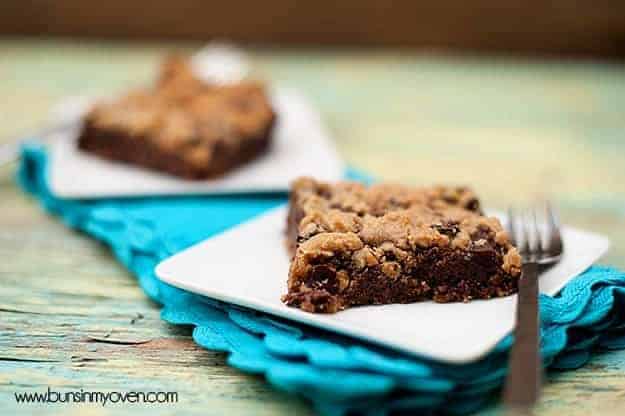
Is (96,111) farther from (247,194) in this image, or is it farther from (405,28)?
(405,28)

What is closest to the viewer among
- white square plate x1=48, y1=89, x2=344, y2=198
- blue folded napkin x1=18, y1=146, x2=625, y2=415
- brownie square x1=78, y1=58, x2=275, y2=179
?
blue folded napkin x1=18, y1=146, x2=625, y2=415

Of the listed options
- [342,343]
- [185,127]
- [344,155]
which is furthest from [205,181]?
[342,343]

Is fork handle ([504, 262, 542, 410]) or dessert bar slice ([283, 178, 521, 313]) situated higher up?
dessert bar slice ([283, 178, 521, 313])

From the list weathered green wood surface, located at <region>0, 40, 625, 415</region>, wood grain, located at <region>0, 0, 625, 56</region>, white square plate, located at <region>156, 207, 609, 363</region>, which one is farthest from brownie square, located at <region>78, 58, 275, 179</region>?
wood grain, located at <region>0, 0, 625, 56</region>

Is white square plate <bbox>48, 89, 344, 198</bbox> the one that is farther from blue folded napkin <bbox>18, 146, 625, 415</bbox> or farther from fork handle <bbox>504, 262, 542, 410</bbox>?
fork handle <bbox>504, 262, 542, 410</bbox>

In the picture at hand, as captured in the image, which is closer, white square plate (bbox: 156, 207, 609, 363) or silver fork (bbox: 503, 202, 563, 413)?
silver fork (bbox: 503, 202, 563, 413)

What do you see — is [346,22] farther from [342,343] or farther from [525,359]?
[525,359]

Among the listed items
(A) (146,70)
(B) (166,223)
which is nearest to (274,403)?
(B) (166,223)

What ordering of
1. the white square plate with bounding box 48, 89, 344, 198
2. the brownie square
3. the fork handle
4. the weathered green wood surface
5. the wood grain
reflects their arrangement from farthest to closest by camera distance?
the wood grain
the brownie square
the white square plate with bounding box 48, 89, 344, 198
the weathered green wood surface
the fork handle
